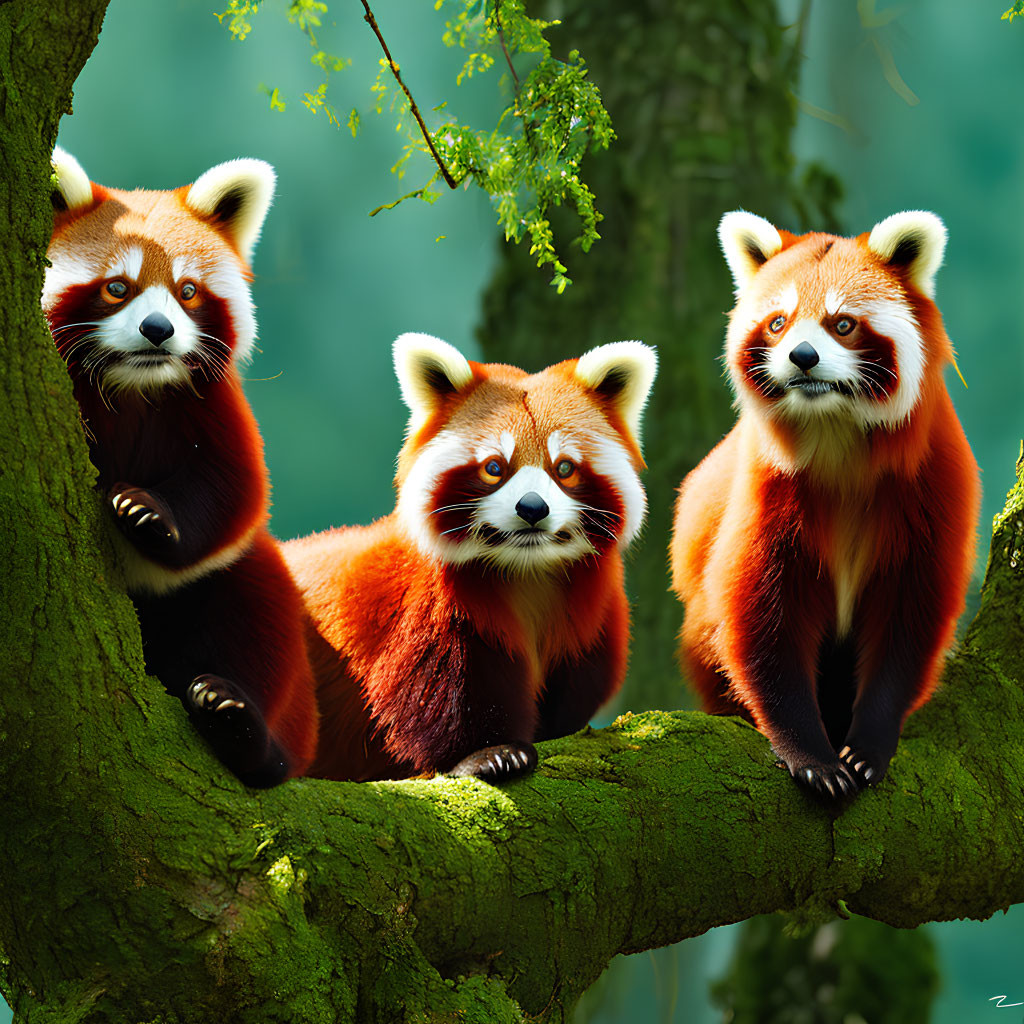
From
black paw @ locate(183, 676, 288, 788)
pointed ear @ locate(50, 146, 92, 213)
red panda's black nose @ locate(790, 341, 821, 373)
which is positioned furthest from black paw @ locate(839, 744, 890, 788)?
pointed ear @ locate(50, 146, 92, 213)

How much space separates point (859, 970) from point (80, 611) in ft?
15.7

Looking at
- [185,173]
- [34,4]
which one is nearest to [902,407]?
[34,4]

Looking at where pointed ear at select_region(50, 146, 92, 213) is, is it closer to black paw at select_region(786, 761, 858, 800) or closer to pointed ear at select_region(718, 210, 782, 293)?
pointed ear at select_region(718, 210, 782, 293)

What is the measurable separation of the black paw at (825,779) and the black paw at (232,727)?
1.11 metres

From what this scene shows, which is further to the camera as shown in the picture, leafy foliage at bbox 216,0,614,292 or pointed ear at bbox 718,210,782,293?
pointed ear at bbox 718,210,782,293

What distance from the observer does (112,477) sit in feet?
6.21

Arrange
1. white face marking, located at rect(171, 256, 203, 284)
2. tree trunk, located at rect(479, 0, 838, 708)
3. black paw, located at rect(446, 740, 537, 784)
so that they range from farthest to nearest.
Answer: tree trunk, located at rect(479, 0, 838, 708) < black paw, located at rect(446, 740, 537, 784) < white face marking, located at rect(171, 256, 203, 284)

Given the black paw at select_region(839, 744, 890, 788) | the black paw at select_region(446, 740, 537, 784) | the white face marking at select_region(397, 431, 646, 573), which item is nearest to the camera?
the black paw at select_region(446, 740, 537, 784)

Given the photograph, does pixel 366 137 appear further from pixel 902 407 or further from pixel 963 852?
pixel 963 852

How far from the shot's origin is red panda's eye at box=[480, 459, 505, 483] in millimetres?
2312

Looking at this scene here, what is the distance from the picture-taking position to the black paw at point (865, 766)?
7.74 feet

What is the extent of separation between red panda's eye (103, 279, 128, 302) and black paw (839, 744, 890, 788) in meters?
1.69

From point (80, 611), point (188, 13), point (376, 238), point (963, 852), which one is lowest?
point (963, 852)

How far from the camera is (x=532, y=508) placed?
7.19 feet
